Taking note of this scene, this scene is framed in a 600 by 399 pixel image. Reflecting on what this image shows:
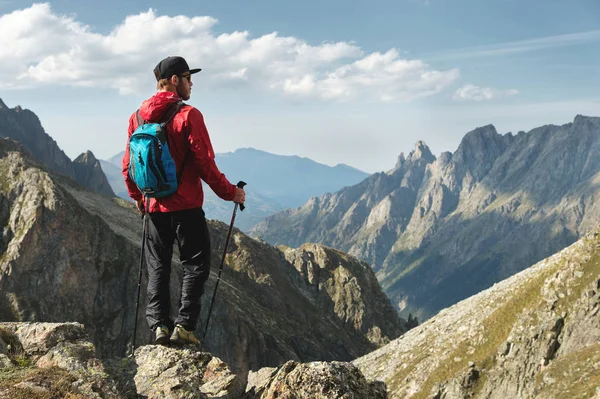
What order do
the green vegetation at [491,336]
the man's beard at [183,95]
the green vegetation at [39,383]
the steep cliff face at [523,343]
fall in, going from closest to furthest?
A: the green vegetation at [39,383] → the man's beard at [183,95] → the steep cliff face at [523,343] → the green vegetation at [491,336]

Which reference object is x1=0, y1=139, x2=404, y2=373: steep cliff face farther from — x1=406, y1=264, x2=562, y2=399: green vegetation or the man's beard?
the man's beard

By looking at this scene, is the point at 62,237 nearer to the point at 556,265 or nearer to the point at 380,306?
the point at 556,265

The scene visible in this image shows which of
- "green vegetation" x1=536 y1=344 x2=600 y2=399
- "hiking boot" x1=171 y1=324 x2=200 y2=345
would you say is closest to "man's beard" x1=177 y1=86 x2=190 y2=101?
"hiking boot" x1=171 y1=324 x2=200 y2=345

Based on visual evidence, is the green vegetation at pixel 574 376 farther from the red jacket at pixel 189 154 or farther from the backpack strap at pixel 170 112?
the backpack strap at pixel 170 112

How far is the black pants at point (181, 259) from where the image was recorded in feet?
34.5

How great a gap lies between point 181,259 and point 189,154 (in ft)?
8.40

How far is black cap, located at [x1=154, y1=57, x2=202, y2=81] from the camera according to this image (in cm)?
1031

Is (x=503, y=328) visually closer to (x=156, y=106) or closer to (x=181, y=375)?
(x=181, y=375)

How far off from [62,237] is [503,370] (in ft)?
239

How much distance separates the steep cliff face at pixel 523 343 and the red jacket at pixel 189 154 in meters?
50.1

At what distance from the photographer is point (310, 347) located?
352ft

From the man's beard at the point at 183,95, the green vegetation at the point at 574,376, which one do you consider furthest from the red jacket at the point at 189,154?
the green vegetation at the point at 574,376

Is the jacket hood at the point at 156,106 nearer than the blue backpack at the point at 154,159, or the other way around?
the blue backpack at the point at 154,159

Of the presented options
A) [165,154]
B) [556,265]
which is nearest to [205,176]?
[165,154]
